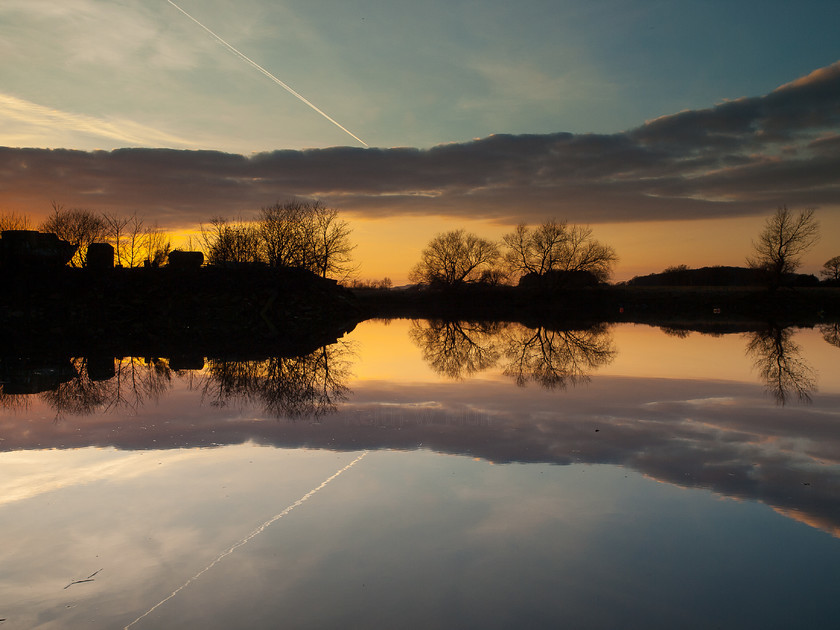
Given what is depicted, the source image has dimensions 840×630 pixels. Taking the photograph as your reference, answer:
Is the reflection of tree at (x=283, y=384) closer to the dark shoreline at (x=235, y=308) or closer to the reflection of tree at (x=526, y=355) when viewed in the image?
the dark shoreline at (x=235, y=308)

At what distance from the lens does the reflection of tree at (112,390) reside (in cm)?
1162

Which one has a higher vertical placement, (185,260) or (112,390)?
(185,260)

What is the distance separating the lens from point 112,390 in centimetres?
→ 1342

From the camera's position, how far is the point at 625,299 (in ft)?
267

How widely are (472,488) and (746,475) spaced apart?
3.52m

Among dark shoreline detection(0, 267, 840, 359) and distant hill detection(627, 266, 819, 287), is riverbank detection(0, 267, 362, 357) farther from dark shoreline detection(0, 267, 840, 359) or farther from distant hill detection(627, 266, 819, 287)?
distant hill detection(627, 266, 819, 287)

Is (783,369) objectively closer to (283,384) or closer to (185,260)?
(283,384)

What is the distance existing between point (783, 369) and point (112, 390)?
18.8m

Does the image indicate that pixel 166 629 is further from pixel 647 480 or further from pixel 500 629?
pixel 647 480

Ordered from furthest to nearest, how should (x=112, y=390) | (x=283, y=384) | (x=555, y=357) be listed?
→ (x=555, y=357) → (x=283, y=384) → (x=112, y=390)

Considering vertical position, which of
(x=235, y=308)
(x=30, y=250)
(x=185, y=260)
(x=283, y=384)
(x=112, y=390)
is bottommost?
(x=112, y=390)

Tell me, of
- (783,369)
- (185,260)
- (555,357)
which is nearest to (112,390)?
(555,357)

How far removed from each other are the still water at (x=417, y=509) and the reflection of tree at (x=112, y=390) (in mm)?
116

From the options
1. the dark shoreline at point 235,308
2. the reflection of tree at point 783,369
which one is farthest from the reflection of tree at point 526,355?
the dark shoreline at point 235,308
